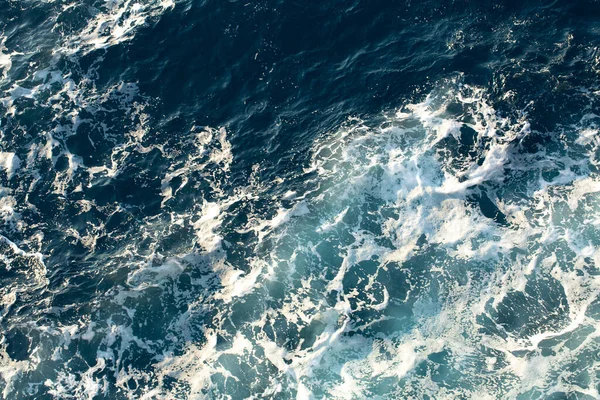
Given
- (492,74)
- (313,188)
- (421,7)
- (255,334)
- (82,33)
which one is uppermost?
(82,33)

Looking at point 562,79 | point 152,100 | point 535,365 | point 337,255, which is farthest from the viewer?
point 152,100

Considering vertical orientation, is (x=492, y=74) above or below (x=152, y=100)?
below

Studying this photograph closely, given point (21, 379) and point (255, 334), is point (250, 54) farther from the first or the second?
point (21, 379)

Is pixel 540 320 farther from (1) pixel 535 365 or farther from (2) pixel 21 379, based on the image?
(2) pixel 21 379

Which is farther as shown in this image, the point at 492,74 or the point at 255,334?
the point at 492,74

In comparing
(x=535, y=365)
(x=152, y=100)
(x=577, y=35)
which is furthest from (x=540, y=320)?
(x=152, y=100)

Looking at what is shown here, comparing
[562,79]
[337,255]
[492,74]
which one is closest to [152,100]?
[337,255]

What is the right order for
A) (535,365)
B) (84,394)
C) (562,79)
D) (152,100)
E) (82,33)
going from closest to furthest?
(535,365) < (84,394) < (562,79) < (152,100) < (82,33)
